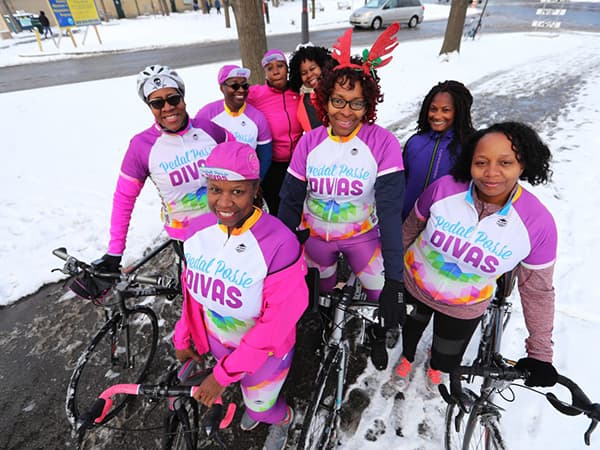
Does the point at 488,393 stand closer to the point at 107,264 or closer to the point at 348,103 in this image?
the point at 348,103

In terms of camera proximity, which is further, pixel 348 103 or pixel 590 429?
pixel 348 103

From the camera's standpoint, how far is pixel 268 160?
140 inches

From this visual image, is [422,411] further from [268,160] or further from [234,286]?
[268,160]

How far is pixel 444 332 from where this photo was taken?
2434 mm

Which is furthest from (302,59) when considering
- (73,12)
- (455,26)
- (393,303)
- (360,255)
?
(73,12)

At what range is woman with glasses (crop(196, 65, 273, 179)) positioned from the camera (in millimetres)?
3281

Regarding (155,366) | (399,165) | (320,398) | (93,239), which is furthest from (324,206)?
(93,239)

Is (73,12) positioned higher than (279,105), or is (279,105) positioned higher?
(73,12)

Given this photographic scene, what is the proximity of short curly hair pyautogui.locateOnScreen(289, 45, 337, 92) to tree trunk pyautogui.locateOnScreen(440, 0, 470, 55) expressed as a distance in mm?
12292

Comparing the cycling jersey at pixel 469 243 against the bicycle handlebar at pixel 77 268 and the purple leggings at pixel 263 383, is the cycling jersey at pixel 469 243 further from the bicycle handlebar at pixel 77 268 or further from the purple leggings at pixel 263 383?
the bicycle handlebar at pixel 77 268

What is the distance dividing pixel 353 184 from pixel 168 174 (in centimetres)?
149

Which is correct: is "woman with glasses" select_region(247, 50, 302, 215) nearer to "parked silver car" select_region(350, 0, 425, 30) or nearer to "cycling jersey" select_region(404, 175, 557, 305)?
"cycling jersey" select_region(404, 175, 557, 305)

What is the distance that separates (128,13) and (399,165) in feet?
125

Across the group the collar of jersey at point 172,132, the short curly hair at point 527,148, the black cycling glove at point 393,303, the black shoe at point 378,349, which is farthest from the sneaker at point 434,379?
the collar of jersey at point 172,132
